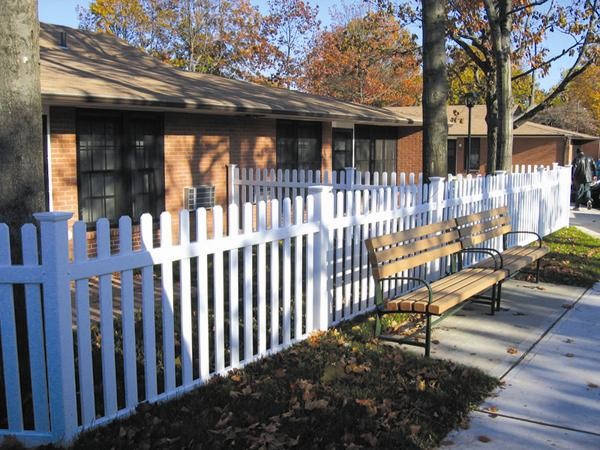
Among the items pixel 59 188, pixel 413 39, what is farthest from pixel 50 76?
pixel 413 39

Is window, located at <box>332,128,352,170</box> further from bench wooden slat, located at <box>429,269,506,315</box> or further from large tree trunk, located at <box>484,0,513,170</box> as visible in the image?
bench wooden slat, located at <box>429,269,506,315</box>

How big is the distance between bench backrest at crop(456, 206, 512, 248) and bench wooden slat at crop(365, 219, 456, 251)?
0.29 metres

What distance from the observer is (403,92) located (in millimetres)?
45281

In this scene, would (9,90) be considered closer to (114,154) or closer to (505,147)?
(114,154)

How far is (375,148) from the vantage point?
21.5 m

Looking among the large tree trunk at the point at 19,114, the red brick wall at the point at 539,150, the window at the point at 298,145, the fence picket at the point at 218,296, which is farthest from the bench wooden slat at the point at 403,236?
the red brick wall at the point at 539,150

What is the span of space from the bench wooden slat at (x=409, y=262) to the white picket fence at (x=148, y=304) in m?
0.56

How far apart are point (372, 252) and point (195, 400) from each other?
7.02ft

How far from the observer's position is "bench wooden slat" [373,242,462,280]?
5898mm

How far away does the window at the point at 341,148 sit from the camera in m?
19.0

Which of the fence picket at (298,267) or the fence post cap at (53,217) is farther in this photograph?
the fence picket at (298,267)

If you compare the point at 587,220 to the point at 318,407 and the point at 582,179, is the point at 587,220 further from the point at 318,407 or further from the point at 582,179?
the point at 318,407

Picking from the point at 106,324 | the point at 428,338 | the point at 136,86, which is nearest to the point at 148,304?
the point at 106,324

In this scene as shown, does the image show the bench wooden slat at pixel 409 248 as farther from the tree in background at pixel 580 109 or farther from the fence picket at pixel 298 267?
the tree in background at pixel 580 109
